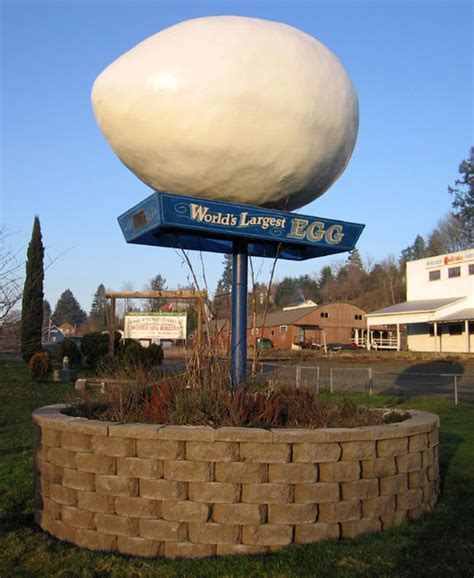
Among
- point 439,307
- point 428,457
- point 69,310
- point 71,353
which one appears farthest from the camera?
point 69,310

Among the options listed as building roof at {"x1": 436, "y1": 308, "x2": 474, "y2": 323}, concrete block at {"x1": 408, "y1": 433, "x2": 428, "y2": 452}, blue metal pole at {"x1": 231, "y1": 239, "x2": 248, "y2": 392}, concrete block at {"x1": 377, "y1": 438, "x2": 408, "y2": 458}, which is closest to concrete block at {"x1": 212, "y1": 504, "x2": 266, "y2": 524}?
concrete block at {"x1": 377, "y1": 438, "x2": 408, "y2": 458}

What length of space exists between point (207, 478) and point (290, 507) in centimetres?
74

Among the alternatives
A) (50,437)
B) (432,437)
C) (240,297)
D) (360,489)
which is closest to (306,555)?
(360,489)

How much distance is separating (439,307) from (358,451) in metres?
36.1

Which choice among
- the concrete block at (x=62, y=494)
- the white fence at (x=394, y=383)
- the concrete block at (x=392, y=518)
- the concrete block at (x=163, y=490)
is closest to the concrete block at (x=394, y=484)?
the concrete block at (x=392, y=518)

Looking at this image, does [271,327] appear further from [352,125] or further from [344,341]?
[352,125]

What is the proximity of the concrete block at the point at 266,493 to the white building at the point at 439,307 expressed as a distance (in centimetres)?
3394

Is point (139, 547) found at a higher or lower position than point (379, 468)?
lower

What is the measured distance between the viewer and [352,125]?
738 centimetres

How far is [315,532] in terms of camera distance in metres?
5.23

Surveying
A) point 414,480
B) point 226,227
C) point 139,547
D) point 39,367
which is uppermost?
point 226,227

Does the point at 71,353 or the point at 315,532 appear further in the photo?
the point at 71,353

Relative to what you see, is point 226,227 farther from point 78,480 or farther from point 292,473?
point 78,480

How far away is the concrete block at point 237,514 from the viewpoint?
5.11 meters
